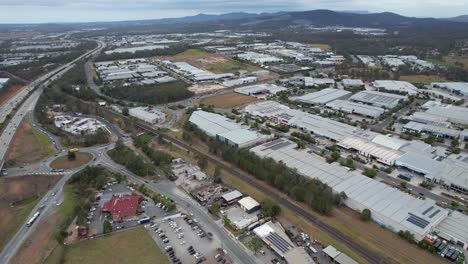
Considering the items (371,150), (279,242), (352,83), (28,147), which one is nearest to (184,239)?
(279,242)

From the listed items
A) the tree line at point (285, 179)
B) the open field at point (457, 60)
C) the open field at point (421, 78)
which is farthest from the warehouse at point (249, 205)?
the open field at point (457, 60)

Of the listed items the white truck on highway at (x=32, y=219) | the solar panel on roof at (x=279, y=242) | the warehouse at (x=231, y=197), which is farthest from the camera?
the warehouse at (x=231, y=197)

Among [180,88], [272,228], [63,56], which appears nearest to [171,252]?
[272,228]

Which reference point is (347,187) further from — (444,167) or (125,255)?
(125,255)

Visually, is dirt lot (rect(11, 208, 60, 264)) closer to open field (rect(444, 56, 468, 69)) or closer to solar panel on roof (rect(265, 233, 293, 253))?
solar panel on roof (rect(265, 233, 293, 253))

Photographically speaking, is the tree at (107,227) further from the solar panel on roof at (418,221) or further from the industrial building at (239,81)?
the industrial building at (239,81)

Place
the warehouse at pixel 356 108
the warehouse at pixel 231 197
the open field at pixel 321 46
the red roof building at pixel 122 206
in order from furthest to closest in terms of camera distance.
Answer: the open field at pixel 321 46 → the warehouse at pixel 356 108 → the warehouse at pixel 231 197 → the red roof building at pixel 122 206

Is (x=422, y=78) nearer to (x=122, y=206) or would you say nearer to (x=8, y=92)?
(x=122, y=206)
